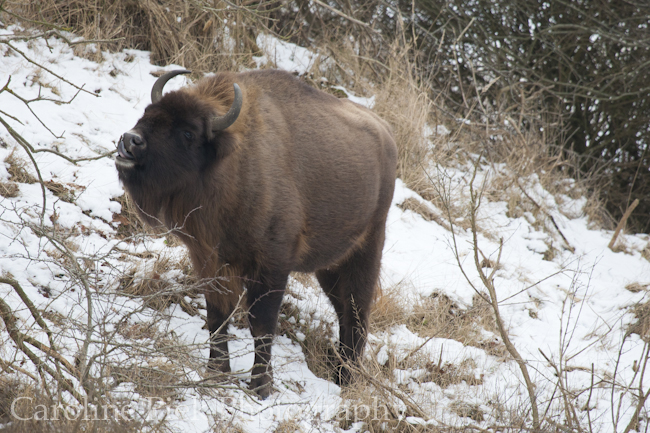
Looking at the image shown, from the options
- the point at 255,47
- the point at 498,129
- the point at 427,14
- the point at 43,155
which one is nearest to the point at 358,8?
the point at 427,14

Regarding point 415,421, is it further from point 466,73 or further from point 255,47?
point 466,73

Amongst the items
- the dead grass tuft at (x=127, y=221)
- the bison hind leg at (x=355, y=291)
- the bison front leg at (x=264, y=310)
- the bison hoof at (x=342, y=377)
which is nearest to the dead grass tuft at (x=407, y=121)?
the bison hind leg at (x=355, y=291)

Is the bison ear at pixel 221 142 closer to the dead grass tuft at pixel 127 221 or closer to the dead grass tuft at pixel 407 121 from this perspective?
the dead grass tuft at pixel 127 221

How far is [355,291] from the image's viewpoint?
467 centimetres

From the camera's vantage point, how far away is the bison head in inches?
137

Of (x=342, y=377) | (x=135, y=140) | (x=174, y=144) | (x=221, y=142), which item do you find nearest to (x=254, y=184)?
(x=221, y=142)

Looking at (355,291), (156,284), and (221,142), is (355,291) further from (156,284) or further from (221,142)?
(221,142)

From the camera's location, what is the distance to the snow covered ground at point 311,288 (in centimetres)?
351

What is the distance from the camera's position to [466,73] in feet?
33.4

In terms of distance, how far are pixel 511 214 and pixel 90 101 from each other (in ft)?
18.7

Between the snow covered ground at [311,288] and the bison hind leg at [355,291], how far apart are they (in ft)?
0.71

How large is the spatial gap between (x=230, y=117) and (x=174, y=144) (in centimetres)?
40

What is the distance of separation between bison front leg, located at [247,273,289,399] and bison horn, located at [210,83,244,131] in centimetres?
104

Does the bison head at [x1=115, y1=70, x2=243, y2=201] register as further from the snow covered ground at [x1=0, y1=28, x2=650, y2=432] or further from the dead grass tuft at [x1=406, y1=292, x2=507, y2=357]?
the dead grass tuft at [x1=406, y1=292, x2=507, y2=357]
